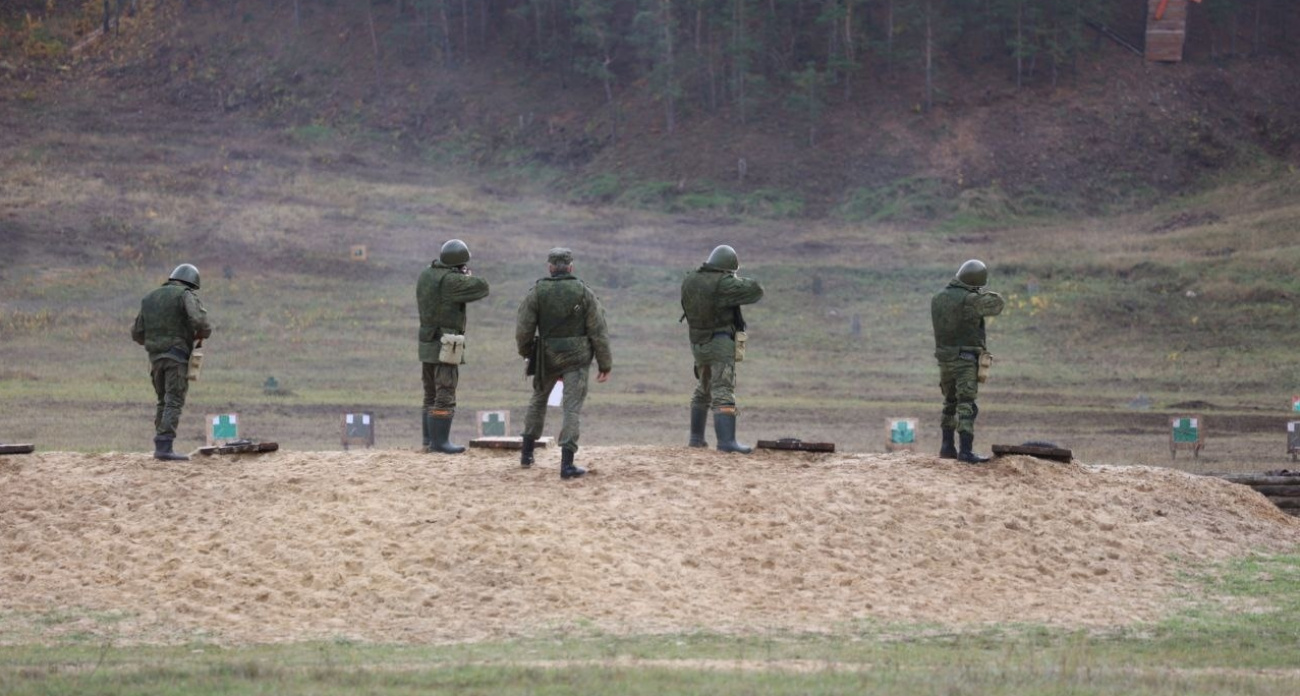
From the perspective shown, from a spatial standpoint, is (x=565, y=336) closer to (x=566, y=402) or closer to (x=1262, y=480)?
(x=566, y=402)

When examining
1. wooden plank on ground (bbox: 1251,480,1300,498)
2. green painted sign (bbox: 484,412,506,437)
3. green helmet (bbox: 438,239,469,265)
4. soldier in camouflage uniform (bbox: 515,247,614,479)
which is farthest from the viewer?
green painted sign (bbox: 484,412,506,437)

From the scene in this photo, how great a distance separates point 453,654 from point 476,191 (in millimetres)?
54674

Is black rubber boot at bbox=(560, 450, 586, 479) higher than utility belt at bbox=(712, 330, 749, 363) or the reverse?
the reverse

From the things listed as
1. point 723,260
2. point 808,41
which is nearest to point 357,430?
point 723,260

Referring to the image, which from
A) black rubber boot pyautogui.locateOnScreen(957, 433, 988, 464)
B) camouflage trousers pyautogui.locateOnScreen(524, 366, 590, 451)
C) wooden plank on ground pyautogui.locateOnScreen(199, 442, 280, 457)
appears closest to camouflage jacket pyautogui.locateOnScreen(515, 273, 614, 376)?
camouflage trousers pyautogui.locateOnScreen(524, 366, 590, 451)

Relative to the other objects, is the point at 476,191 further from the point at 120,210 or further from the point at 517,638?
the point at 517,638

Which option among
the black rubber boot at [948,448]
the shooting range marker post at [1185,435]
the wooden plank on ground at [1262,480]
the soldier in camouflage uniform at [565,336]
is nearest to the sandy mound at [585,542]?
the black rubber boot at [948,448]

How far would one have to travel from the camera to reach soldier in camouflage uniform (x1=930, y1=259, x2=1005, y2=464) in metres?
18.0

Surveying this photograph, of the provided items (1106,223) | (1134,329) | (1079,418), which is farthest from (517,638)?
(1106,223)

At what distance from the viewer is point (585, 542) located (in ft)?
49.7

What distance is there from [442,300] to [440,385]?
98 centimetres

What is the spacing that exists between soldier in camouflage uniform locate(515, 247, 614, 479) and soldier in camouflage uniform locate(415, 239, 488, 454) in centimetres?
145

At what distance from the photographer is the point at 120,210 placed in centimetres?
5600

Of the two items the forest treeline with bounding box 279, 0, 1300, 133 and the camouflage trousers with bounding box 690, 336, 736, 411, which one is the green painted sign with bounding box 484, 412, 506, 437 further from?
the forest treeline with bounding box 279, 0, 1300, 133
